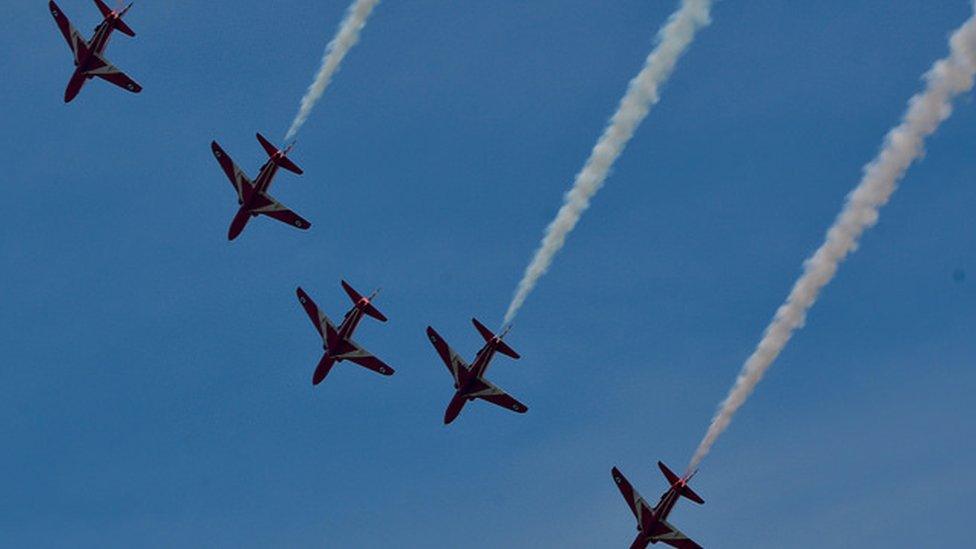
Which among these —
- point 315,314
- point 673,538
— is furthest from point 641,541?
point 315,314

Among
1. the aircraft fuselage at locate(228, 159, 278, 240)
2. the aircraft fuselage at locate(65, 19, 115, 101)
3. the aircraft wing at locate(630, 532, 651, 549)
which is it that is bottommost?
the aircraft wing at locate(630, 532, 651, 549)

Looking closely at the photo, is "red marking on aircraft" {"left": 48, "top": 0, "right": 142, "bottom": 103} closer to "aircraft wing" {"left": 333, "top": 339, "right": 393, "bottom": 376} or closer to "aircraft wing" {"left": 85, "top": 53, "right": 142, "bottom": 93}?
"aircraft wing" {"left": 85, "top": 53, "right": 142, "bottom": 93}

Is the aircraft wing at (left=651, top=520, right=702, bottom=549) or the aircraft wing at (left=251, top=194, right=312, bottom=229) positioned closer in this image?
the aircraft wing at (left=651, top=520, right=702, bottom=549)

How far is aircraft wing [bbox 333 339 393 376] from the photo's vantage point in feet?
282

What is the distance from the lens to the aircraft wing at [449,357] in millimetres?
83562

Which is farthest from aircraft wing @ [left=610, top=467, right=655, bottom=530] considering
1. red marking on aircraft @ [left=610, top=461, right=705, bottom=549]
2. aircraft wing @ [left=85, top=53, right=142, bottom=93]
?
aircraft wing @ [left=85, top=53, right=142, bottom=93]

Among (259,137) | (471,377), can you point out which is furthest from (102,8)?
(471,377)

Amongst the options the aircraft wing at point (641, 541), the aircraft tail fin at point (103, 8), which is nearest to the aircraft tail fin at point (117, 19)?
the aircraft tail fin at point (103, 8)

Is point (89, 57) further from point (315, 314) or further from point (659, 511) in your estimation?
point (659, 511)

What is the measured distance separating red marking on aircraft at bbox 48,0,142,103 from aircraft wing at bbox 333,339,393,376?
52.0 ft

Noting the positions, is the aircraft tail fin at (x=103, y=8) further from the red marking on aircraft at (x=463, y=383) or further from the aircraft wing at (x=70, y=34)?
the red marking on aircraft at (x=463, y=383)

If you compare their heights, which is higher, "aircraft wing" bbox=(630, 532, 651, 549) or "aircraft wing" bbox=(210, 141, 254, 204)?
"aircraft wing" bbox=(210, 141, 254, 204)

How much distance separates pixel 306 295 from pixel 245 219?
17.1ft

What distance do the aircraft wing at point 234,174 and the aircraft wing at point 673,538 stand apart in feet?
80.5
